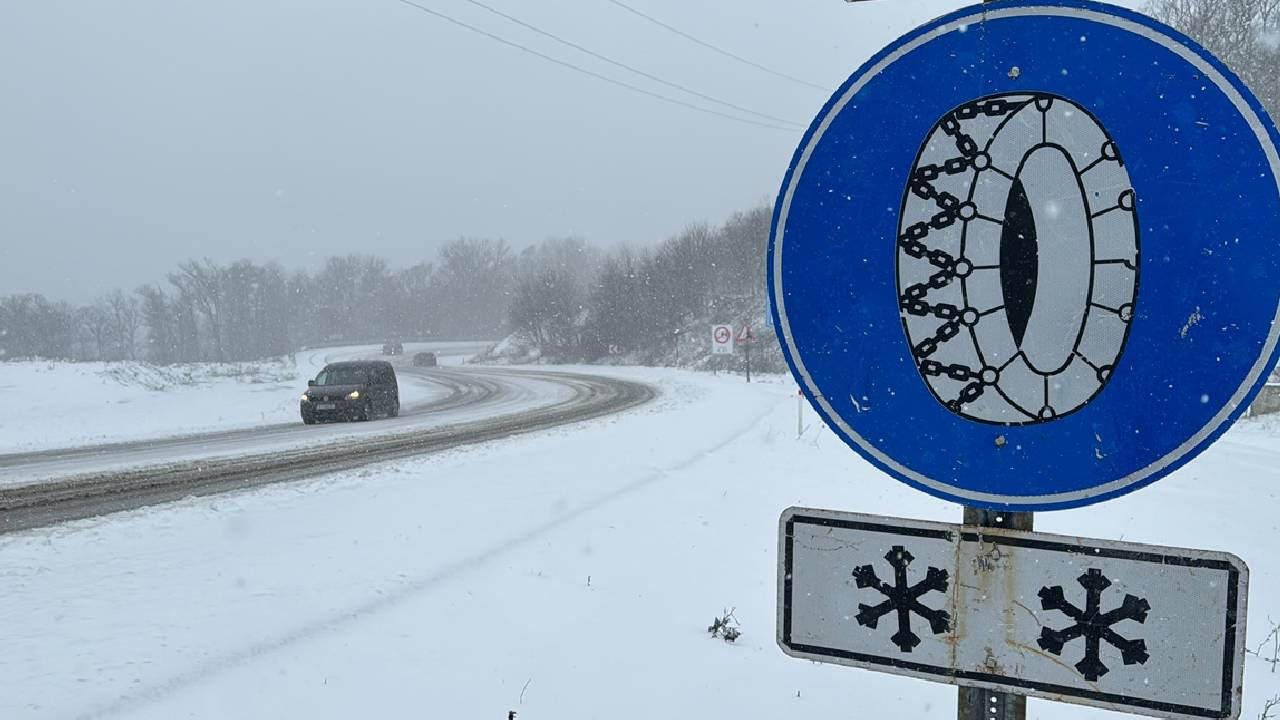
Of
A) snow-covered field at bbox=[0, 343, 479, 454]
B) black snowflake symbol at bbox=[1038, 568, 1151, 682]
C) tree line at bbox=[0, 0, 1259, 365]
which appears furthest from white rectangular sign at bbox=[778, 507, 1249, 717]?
tree line at bbox=[0, 0, 1259, 365]

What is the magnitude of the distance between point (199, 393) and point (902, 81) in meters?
30.4

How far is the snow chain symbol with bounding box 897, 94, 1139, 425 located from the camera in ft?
3.75

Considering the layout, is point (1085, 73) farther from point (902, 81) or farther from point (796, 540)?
point (796, 540)

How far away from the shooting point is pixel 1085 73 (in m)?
1.18

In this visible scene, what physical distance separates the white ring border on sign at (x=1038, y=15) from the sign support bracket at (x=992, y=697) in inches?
3.0

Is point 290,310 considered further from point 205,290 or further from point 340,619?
point 340,619

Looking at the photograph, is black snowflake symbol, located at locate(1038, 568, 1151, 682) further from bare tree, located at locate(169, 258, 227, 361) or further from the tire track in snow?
bare tree, located at locate(169, 258, 227, 361)

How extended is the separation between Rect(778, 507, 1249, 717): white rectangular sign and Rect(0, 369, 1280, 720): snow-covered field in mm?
2578

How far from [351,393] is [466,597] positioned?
53.5 feet

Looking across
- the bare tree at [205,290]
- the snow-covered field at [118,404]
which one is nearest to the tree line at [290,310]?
the bare tree at [205,290]

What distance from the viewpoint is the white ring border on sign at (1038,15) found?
3.49 ft

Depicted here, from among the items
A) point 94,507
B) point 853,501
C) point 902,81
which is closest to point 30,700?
point 902,81

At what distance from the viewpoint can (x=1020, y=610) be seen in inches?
48.0

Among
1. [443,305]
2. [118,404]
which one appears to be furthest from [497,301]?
[118,404]
